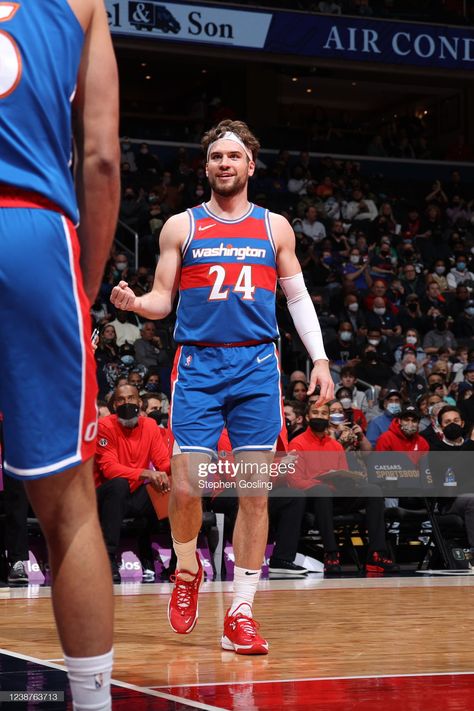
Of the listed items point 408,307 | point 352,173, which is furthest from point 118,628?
point 352,173

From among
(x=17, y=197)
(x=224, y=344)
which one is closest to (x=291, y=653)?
(x=224, y=344)

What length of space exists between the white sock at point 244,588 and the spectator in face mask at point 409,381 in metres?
8.96

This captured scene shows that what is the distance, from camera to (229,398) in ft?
16.4

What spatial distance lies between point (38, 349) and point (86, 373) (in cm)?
11

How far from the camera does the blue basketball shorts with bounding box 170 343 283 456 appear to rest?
4.95m

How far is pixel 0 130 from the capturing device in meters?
2.21

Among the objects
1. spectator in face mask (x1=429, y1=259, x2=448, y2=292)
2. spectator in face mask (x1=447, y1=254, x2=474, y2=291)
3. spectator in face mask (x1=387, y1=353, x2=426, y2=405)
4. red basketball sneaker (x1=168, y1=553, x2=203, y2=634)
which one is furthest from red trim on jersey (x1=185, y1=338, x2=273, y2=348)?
spectator in face mask (x1=447, y1=254, x2=474, y2=291)

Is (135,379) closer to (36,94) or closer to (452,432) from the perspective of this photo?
(452,432)

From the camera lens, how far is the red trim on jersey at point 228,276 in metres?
5.00

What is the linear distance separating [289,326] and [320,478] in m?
5.92

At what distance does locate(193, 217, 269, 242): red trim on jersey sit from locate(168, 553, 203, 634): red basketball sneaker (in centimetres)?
150

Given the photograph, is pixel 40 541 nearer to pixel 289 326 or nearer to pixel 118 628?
pixel 118 628

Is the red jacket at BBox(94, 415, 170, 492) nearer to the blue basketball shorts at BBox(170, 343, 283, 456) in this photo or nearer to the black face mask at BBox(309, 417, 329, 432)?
the black face mask at BBox(309, 417, 329, 432)

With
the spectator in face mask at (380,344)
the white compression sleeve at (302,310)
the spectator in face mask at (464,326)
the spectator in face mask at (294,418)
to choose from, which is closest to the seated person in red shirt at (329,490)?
the spectator in face mask at (294,418)
